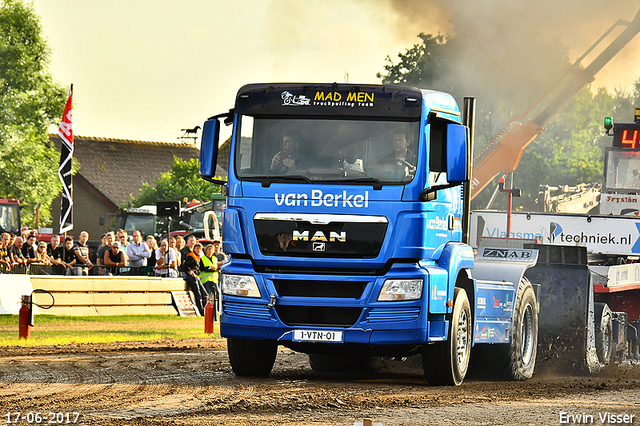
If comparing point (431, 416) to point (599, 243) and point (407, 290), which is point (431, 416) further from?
point (599, 243)

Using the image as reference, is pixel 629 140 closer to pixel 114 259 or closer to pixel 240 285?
pixel 114 259

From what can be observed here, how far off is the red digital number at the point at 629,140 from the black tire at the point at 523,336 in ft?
24.6

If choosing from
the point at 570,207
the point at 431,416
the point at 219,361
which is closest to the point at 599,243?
the point at 570,207

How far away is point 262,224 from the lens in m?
11.3

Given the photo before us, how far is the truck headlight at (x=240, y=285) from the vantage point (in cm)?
1138

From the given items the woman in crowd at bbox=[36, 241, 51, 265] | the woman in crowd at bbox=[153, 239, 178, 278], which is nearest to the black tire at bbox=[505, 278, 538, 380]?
the woman in crowd at bbox=[36, 241, 51, 265]

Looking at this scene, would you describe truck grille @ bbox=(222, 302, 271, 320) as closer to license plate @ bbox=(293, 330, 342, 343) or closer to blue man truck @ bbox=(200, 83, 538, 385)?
blue man truck @ bbox=(200, 83, 538, 385)

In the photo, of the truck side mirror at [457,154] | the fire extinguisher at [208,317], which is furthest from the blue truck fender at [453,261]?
the fire extinguisher at [208,317]

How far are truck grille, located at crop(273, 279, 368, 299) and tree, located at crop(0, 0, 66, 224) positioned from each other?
39012mm

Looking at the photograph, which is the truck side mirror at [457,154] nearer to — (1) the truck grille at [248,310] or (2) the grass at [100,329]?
(1) the truck grille at [248,310]

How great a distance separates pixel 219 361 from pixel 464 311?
4.04 metres

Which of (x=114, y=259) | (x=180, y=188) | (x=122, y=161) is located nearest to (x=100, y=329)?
(x=114, y=259)

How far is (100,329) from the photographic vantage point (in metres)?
20.6

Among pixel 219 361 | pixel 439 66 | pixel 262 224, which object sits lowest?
pixel 219 361
